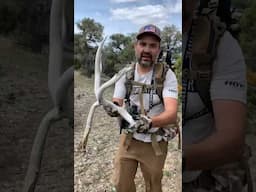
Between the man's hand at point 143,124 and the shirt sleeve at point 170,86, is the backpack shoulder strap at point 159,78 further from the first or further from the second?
the man's hand at point 143,124

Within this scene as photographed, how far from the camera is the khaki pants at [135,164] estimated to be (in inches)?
167

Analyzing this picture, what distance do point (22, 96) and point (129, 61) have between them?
0.83 m

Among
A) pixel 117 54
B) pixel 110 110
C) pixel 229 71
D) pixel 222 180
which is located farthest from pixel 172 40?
pixel 222 180

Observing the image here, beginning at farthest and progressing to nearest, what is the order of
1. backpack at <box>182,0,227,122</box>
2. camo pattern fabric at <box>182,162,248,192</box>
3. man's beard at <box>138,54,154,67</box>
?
camo pattern fabric at <box>182,162,248,192</box>
backpack at <box>182,0,227,122</box>
man's beard at <box>138,54,154,67</box>

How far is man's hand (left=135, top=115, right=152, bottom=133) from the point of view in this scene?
420 centimetres

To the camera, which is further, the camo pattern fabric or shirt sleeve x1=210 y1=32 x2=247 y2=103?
the camo pattern fabric

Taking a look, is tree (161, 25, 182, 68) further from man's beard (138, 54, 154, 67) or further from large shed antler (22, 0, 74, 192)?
large shed antler (22, 0, 74, 192)

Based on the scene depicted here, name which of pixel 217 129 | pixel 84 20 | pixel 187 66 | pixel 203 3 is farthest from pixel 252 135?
pixel 84 20

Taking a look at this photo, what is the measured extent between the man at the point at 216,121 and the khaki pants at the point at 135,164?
273 mm

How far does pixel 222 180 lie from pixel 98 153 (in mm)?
955

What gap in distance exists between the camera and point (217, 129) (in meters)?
4.48

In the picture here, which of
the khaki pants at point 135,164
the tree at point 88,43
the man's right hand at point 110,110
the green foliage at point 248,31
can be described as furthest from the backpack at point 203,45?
the tree at point 88,43

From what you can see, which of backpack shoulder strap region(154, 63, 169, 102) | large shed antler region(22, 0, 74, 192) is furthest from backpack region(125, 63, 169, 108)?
large shed antler region(22, 0, 74, 192)

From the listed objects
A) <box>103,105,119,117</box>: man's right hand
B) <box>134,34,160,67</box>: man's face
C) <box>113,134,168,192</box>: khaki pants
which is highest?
<box>134,34,160,67</box>: man's face
